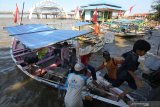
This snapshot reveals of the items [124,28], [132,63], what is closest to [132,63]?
[132,63]

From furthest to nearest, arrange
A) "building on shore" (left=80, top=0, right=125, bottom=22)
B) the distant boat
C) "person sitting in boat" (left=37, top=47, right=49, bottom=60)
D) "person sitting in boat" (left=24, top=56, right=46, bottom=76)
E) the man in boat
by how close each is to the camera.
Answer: "building on shore" (left=80, top=0, right=125, bottom=22) < the distant boat < "person sitting in boat" (left=37, top=47, right=49, bottom=60) < "person sitting in boat" (left=24, top=56, right=46, bottom=76) < the man in boat

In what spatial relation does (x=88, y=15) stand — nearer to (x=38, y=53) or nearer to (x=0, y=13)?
(x=38, y=53)

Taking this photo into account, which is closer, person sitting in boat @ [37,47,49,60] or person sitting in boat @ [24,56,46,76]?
person sitting in boat @ [24,56,46,76]

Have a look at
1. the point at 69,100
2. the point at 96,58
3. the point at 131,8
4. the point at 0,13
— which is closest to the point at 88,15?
the point at 131,8

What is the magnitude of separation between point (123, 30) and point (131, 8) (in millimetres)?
9804

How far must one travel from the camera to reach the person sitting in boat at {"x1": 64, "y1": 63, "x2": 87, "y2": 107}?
16.6 feet

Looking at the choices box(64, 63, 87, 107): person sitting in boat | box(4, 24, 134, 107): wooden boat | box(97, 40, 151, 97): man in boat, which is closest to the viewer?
box(97, 40, 151, 97): man in boat

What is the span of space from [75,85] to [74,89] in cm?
14

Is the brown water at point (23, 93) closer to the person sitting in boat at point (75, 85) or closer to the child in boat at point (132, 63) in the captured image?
the person sitting in boat at point (75, 85)

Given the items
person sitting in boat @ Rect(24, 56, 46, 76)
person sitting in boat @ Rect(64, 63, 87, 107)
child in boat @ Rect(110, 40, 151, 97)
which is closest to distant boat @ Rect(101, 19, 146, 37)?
person sitting in boat @ Rect(24, 56, 46, 76)

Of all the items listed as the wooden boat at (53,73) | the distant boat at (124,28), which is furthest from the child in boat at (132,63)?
the distant boat at (124,28)

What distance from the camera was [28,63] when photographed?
9086 millimetres

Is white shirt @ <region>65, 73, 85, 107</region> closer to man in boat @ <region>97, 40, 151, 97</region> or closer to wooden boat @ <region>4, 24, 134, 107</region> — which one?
wooden boat @ <region>4, 24, 134, 107</region>

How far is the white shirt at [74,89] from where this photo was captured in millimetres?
5051
